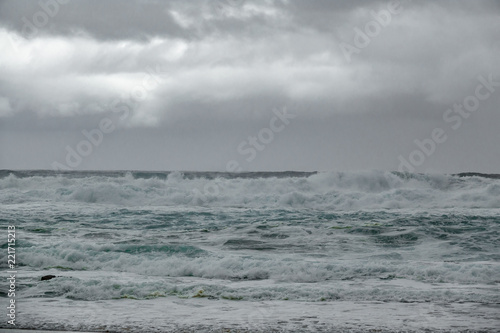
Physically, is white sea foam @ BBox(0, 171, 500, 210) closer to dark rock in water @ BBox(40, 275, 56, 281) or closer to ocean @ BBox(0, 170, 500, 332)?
ocean @ BBox(0, 170, 500, 332)

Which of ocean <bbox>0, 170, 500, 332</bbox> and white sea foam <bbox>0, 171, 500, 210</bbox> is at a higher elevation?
white sea foam <bbox>0, 171, 500, 210</bbox>

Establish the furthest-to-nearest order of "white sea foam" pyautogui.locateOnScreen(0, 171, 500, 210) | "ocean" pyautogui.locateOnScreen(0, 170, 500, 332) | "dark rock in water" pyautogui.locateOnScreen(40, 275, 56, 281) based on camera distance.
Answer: "white sea foam" pyautogui.locateOnScreen(0, 171, 500, 210) → "dark rock in water" pyautogui.locateOnScreen(40, 275, 56, 281) → "ocean" pyautogui.locateOnScreen(0, 170, 500, 332)

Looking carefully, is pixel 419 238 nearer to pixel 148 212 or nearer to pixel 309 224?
pixel 309 224

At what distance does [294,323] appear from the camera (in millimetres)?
6648

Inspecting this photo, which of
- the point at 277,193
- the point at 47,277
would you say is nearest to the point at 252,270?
the point at 47,277

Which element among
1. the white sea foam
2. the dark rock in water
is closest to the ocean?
the dark rock in water

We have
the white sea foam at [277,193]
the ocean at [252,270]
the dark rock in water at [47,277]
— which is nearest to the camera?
the ocean at [252,270]

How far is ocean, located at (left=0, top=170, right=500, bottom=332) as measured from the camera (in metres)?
6.92

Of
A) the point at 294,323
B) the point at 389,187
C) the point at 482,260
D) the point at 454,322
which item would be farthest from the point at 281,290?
the point at 389,187

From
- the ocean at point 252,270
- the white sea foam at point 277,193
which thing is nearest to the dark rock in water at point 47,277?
the ocean at point 252,270

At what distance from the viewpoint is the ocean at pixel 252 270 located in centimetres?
692

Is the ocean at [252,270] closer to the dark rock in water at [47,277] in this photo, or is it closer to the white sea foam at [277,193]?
the dark rock in water at [47,277]

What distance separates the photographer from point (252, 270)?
10.6 meters

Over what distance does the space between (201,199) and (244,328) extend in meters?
21.7
